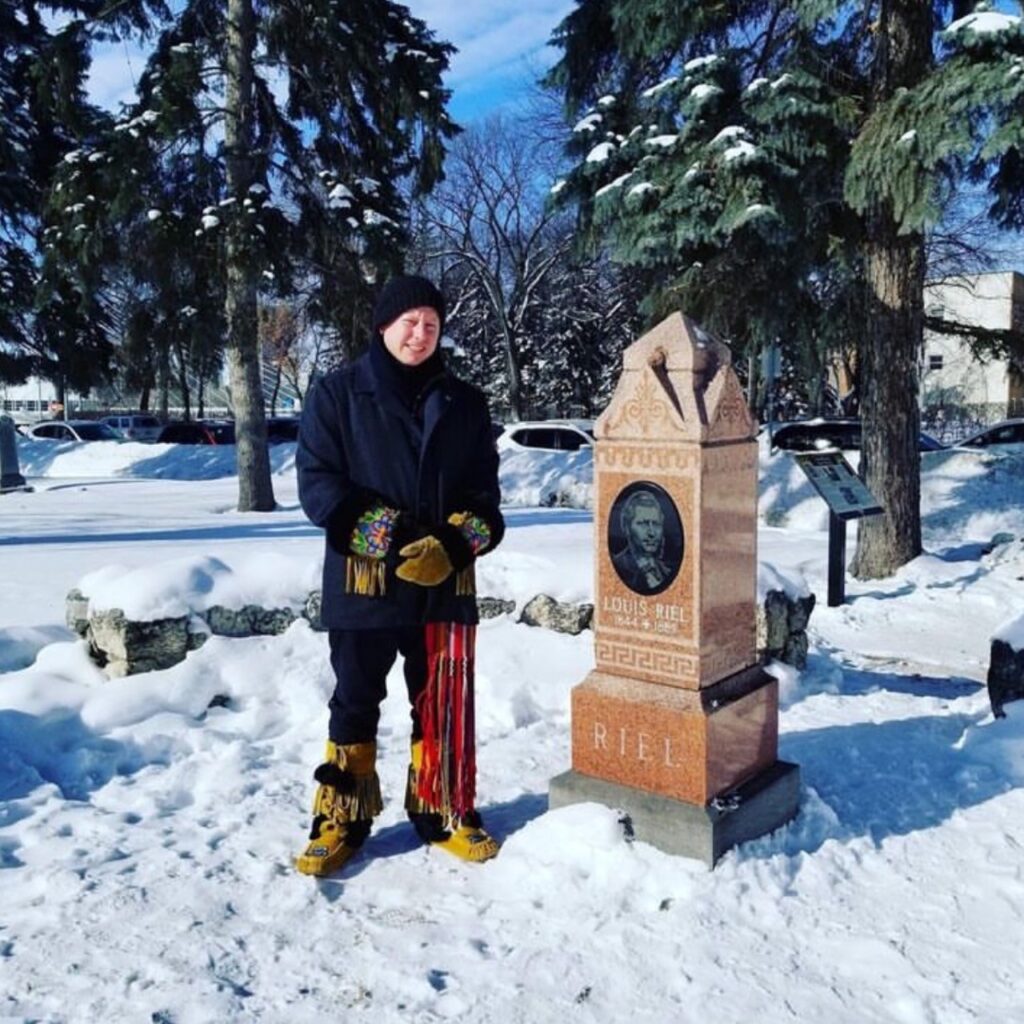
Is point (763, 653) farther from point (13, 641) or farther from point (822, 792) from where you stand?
point (13, 641)

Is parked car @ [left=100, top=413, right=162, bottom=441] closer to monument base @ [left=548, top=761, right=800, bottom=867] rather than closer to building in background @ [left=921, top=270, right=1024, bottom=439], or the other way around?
building in background @ [left=921, top=270, right=1024, bottom=439]

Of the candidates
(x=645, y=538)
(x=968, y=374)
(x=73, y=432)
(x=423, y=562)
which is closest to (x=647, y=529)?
(x=645, y=538)

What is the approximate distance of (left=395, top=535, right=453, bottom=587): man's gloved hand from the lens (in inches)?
124

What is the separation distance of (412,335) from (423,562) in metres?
0.77

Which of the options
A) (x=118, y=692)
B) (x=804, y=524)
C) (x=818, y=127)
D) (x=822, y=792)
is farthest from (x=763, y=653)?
(x=804, y=524)

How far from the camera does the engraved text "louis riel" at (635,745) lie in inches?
135

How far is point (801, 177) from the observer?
9344mm

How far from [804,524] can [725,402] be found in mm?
10855

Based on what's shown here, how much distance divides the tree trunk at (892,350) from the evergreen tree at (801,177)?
1 cm

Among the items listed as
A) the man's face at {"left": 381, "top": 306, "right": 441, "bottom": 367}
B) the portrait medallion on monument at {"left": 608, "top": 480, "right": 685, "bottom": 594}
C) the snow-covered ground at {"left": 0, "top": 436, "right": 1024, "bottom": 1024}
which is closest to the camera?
the snow-covered ground at {"left": 0, "top": 436, "right": 1024, "bottom": 1024}

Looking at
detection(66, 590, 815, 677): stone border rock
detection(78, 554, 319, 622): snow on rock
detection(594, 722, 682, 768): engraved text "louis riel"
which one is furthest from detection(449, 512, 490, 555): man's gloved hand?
detection(78, 554, 319, 622): snow on rock

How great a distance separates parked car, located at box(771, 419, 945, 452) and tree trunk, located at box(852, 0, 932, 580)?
774 cm

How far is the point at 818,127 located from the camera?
913 cm

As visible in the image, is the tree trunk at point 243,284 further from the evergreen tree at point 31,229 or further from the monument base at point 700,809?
the monument base at point 700,809
